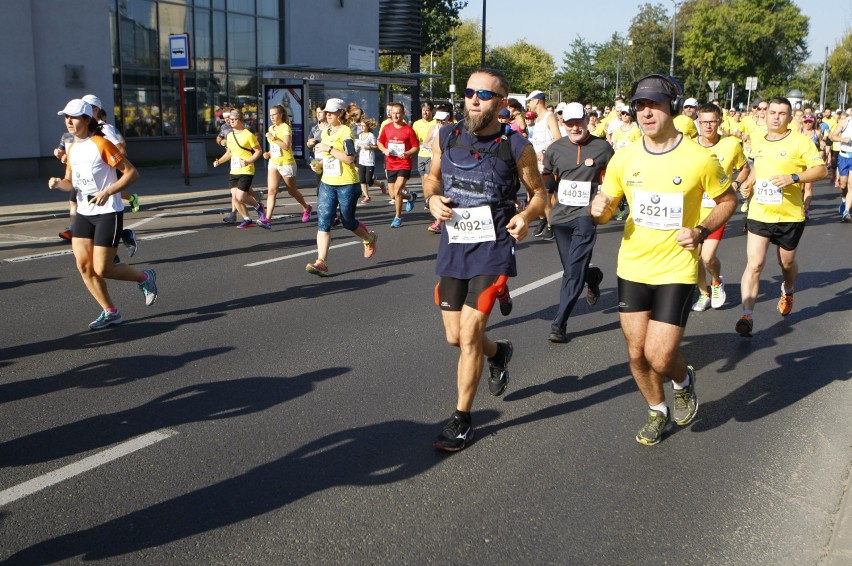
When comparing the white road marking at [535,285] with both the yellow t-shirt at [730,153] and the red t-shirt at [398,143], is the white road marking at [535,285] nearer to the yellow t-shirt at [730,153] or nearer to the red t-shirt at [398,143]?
the yellow t-shirt at [730,153]

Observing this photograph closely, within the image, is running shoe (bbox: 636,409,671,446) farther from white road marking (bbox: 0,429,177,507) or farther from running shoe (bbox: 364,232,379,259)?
running shoe (bbox: 364,232,379,259)

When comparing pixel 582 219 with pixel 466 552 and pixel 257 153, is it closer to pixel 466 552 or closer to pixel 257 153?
pixel 466 552

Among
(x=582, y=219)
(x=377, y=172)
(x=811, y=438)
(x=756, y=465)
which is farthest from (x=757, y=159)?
(x=377, y=172)

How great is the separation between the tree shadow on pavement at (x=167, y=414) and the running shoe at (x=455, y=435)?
1227mm

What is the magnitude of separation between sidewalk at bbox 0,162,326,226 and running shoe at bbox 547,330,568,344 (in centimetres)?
1025

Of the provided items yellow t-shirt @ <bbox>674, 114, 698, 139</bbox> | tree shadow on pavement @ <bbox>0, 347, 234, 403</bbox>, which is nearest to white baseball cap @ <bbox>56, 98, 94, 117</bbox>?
tree shadow on pavement @ <bbox>0, 347, 234, 403</bbox>

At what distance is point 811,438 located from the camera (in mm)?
4984

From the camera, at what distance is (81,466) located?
435 centimetres

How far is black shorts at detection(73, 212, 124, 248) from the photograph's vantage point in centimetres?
698

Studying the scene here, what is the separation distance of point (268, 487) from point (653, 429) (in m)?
2.11

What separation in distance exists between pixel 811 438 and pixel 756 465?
64 cm

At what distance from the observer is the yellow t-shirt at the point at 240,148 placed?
12750mm

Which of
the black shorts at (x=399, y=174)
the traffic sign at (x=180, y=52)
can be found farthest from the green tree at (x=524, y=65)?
the black shorts at (x=399, y=174)

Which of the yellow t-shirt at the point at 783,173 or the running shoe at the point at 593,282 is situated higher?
the yellow t-shirt at the point at 783,173
